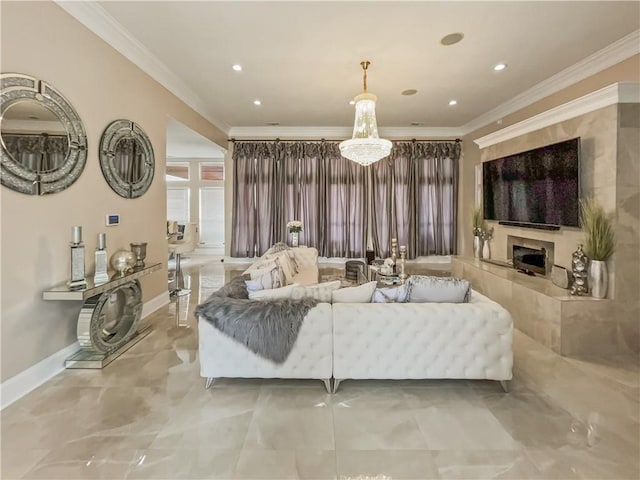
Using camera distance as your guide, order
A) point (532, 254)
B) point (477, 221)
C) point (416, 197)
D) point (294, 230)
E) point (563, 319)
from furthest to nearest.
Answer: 1. point (416, 197)
2. point (294, 230)
3. point (477, 221)
4. point (532, 254)
5. point (563, 319)

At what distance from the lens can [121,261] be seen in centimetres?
317

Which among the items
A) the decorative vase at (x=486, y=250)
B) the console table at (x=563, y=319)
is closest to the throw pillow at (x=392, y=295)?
the console table at (x=563, y=319)

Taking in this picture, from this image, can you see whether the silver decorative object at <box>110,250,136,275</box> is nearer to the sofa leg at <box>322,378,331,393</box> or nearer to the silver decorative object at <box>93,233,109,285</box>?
the silver decorative object at <box>93,233,109,285</box>

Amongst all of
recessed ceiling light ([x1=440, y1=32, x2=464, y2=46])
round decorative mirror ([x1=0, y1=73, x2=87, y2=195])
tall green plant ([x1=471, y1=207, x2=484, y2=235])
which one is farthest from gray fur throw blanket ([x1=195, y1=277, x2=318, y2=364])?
tall green plant ([x1=471, y1=207, x2=484, y2=235])

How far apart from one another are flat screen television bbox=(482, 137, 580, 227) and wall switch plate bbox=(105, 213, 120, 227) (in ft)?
16.5

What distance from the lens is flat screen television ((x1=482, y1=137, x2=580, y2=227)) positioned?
3713 millimetres

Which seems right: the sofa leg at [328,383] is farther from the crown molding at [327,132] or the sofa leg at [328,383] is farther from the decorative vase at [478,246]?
the crown molding at [327,132]

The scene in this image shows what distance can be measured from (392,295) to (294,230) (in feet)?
14.5

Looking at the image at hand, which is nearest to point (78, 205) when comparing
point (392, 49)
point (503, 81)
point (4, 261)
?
point (4, 261)

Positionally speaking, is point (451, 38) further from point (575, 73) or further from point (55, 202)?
point (55, 202)

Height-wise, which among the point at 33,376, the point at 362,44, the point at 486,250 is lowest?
the point at 33,376

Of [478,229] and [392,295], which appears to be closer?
[392,295]

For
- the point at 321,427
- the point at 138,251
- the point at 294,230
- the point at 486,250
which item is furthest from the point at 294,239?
the point at 321,427

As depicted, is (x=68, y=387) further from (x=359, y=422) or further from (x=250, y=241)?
(x=250, y=241)
